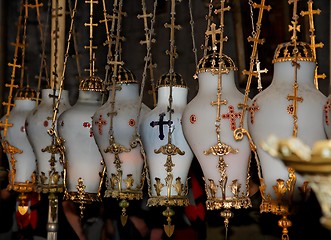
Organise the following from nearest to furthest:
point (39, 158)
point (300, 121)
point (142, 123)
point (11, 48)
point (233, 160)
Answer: point (300, 121) < point (233, 160) < point (142, 123) < point (39, 158) < point (11, 48)

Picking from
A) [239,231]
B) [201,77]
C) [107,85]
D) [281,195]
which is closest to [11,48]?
[107,85]

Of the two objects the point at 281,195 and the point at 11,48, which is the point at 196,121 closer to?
the point at 281,195

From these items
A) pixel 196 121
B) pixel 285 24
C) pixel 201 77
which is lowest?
pixel 196 121

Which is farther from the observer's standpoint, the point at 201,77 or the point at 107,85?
the point at 107,85

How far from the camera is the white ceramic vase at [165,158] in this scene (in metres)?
2.38

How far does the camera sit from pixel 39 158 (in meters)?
3.03

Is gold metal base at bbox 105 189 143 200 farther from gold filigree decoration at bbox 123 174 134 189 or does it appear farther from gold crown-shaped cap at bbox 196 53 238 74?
gold crown-shaped cap at bbox 196 53 238 74

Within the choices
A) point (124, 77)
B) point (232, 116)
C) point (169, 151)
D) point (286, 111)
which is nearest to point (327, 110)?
point (286, 111)

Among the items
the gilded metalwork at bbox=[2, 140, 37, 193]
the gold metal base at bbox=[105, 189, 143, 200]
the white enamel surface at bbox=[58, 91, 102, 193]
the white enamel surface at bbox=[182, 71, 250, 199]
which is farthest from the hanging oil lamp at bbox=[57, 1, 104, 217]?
the white enamel surface at bbox=[182, 71, 250, 199]

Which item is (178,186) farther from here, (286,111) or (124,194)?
(286,111)

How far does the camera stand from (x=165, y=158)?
2391 mm

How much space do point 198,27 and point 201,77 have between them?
141cm

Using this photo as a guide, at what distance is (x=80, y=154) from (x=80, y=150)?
0.02 m

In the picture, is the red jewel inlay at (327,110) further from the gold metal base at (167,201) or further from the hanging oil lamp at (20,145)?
the hanging oil lamp at (20,145)
